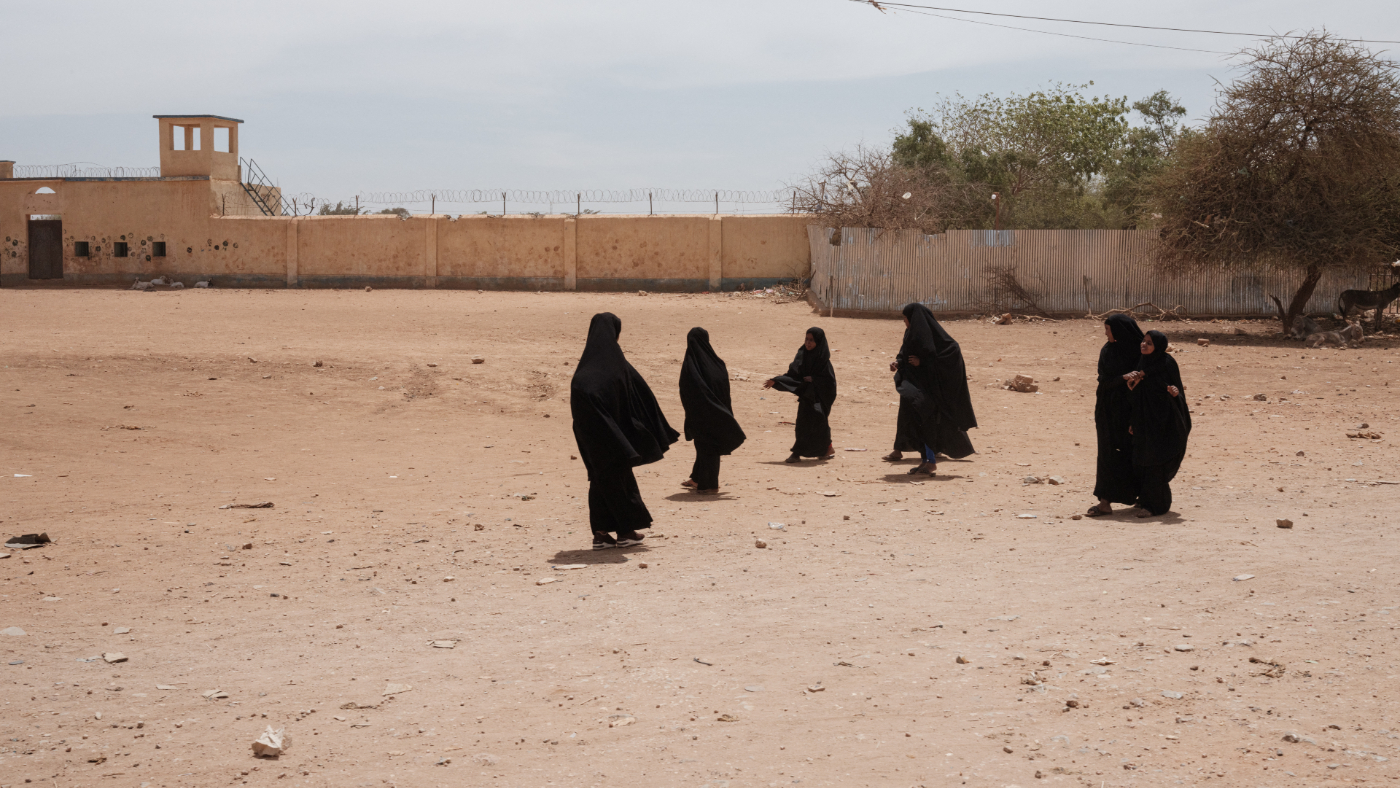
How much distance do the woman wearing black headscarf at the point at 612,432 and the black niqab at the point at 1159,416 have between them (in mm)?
3015

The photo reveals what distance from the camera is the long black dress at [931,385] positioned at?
9.16 meters

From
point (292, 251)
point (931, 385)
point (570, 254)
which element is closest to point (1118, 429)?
point (931, 385)

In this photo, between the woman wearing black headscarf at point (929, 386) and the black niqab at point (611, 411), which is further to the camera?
the woman wearing black headscarf at point (929, 386)

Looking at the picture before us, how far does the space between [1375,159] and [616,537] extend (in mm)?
17710

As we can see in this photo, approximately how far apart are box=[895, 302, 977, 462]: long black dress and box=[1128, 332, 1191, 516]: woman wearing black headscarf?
6.66ft

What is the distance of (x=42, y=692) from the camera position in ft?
13.8

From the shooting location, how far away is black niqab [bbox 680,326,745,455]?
27.6 feet

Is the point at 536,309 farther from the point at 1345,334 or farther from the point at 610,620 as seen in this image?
the point at 610,620

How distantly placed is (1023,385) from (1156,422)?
7.14m

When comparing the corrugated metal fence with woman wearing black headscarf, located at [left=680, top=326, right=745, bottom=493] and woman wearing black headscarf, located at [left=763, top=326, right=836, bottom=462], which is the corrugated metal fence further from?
woman wearing black headscarf, located at [left=680, top=326, right=745, bottom=493]

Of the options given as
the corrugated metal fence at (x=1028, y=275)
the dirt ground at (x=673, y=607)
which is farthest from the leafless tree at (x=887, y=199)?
the dirt ground at (x=673, y=607)

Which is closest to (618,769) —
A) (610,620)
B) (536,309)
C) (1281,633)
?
(610,620)

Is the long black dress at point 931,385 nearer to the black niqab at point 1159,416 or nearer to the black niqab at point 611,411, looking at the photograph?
the black niqab at point 1159,416

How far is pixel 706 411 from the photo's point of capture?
27.6 feet
